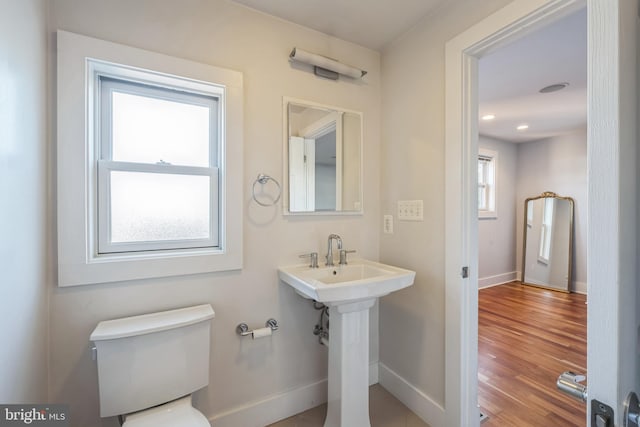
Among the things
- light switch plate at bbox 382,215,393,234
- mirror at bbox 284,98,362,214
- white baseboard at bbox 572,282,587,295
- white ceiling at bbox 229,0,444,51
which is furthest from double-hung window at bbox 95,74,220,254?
white baseboard at bbox 572,282,587,295

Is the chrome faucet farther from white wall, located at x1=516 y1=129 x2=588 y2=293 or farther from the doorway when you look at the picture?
white wall, located at x1=516 y1=129 x2=588 y2=293

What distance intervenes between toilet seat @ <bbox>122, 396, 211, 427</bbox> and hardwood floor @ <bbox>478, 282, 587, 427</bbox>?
63.3 inches

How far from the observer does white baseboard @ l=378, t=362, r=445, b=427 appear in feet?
5.24

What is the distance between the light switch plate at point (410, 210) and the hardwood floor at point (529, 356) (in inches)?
50.6

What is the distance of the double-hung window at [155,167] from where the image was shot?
139cm

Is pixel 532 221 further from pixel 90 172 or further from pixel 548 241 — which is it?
pixel 90 172

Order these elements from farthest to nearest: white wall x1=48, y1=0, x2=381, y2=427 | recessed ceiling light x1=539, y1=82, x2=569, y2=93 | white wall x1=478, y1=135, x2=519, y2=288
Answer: white wall x1=478, y1=135, x2=519, y2=288 → recessed ceiling light x1=539, y1=82, x2=569, y2=93 → white wall x1=48, y1=0, x2=381, y2=427

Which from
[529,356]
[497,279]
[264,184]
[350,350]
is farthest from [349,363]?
[497,279]

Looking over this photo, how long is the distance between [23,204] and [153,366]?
82 centimetres

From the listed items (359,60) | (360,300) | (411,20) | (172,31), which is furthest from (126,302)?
(411,20)

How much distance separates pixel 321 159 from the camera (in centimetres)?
185

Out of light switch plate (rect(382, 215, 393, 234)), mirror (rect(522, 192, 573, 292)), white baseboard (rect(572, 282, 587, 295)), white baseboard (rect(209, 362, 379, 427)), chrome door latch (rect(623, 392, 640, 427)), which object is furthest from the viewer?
mirror (rect(522, 192, 573, 292))

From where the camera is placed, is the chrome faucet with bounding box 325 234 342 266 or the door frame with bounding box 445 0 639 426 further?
the chrome faucet with bounding box 325 234 342 266

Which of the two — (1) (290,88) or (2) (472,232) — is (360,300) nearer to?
(2) (472,232)
